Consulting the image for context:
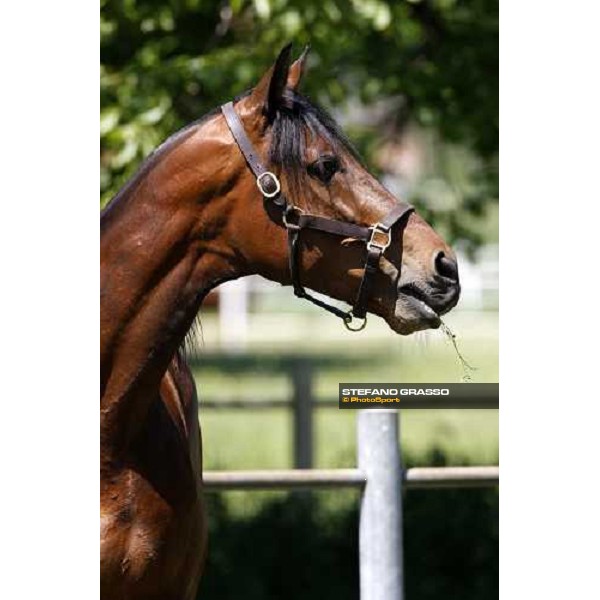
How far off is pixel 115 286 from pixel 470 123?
339cm

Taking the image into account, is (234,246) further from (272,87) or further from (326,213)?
(272,87)

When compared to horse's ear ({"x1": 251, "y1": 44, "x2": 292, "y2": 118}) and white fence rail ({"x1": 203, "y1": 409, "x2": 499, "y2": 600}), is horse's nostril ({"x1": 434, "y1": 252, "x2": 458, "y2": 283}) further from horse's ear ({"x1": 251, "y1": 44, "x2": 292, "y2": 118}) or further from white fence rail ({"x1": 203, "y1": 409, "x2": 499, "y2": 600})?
white fence rail ({"x1": 203, "y1": 409, "x2": 499, "y2": 600})

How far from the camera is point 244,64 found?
18.0ft

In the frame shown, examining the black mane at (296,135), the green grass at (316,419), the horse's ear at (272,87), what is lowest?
the green grass at (316,419)

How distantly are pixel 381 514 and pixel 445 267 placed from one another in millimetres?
1312

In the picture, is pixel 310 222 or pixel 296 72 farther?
pixel 296 72

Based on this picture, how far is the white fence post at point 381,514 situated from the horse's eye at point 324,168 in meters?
1.19

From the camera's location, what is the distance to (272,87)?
2.65m

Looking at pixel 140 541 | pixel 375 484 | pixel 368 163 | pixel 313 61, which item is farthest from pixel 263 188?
pixel 313 61

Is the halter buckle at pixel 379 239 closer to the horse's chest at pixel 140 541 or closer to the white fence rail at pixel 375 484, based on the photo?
the horse's chest at pixel 140 541

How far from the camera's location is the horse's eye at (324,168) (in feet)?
8.70

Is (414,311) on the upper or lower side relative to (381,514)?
upper

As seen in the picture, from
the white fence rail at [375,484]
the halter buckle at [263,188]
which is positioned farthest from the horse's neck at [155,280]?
the white fence rail at [375,484]
